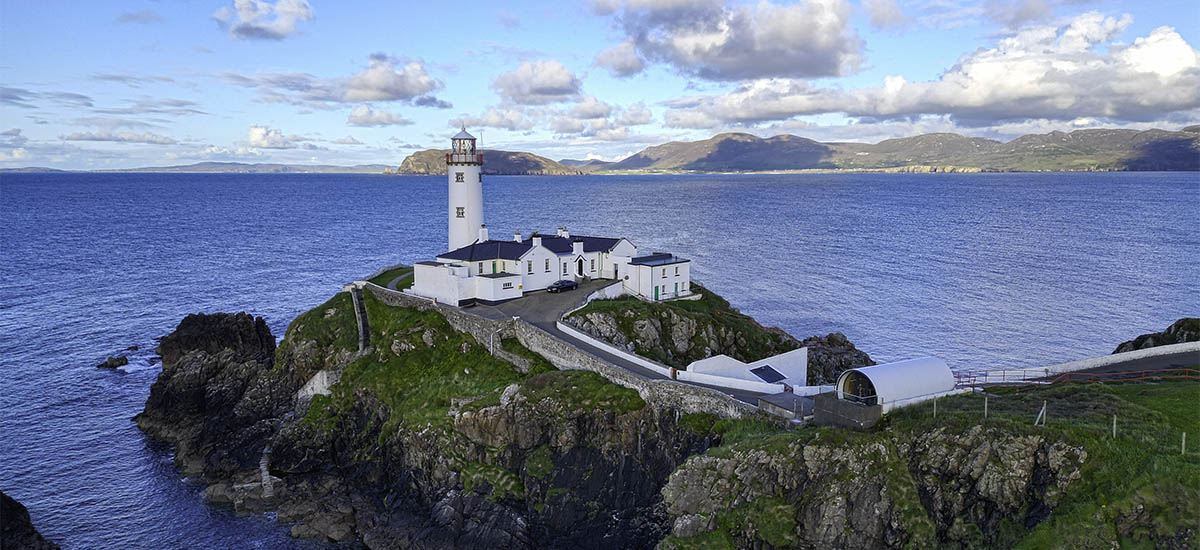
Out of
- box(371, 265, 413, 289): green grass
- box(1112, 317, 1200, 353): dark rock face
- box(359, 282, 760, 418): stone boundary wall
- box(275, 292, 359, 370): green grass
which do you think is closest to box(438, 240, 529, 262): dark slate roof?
box(359, 282, 760, 418): stone boundary wall

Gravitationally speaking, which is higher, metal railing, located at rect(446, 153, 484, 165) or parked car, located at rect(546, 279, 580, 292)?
metal railing, located at rect(446, 153, 484, 165)

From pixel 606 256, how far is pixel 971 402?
31.8 meters

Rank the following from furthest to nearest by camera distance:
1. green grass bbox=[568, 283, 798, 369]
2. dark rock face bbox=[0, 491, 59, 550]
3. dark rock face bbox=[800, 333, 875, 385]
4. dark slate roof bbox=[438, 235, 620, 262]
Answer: dark slate roof bbox=[438, 235, 620, 262] < dark rock face bbox=[800, 333, 875, 385] < green grass bbox=[568, 283, 798, 369] < dark rock face bbox=[0, 491, 59, 550]

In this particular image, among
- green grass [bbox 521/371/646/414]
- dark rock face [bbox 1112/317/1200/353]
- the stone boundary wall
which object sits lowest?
green grass [bbox 521/371/646/414]

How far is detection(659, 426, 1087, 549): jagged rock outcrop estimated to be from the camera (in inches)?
921

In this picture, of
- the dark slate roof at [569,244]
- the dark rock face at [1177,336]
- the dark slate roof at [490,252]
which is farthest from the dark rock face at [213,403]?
the dark rock face at [1177,336]

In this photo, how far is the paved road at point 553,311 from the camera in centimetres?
3781

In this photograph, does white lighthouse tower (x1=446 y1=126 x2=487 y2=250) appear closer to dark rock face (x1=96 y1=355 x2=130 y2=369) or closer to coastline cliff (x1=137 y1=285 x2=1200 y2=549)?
coastline cliff (x1=137 y1=285 x2=1200 y2=549)

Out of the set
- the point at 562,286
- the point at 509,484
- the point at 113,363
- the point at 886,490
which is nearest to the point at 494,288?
the point at 562,286

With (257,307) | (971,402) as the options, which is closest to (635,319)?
(971,402)

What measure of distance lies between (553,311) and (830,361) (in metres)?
18.1

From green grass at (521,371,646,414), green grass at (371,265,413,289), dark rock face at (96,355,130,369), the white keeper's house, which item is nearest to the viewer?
green grass at (521,371,646,414)

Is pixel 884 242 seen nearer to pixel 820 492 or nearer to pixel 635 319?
pixel 635 319

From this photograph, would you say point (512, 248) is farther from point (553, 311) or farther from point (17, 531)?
point (17, 531)
